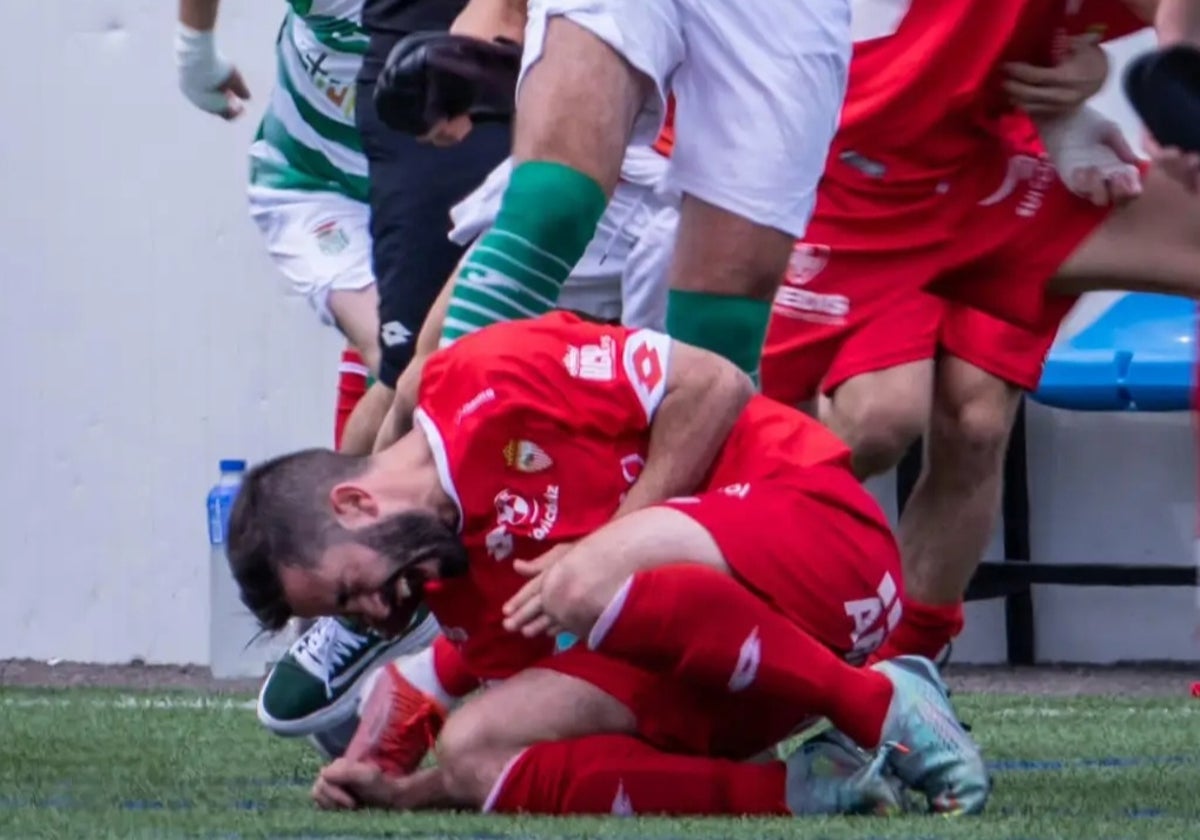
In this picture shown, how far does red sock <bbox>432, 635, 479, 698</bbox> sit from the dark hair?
0.36 meters

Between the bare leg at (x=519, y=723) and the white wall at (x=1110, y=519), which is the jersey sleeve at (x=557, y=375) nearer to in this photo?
the bare leg at (x=519, y=723)

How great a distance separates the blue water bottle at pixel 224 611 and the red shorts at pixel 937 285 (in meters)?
2.00

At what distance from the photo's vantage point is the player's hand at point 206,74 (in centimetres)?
496

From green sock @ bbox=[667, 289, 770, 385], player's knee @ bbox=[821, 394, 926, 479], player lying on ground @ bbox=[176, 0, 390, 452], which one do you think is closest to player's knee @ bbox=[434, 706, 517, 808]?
green sock @ bbox=[667, 289, 770, 385]

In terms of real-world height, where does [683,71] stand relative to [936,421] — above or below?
above

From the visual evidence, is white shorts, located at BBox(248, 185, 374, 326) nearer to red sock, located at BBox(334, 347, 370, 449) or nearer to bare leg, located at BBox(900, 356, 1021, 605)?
red sock, located at BBox(334, 347, 370, 449)

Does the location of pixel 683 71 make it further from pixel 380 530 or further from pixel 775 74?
pixel 380 530

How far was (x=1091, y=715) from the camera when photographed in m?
4.37

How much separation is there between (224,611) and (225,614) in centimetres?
1

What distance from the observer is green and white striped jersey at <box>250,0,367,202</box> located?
4.90m

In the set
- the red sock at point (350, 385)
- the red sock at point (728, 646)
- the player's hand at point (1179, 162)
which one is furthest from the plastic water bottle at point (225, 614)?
the player's hand at point (1179, 162)

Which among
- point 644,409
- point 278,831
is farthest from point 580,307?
point 278,831

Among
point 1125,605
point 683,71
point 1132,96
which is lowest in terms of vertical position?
point 1125,605

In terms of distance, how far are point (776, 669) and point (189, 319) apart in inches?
149
